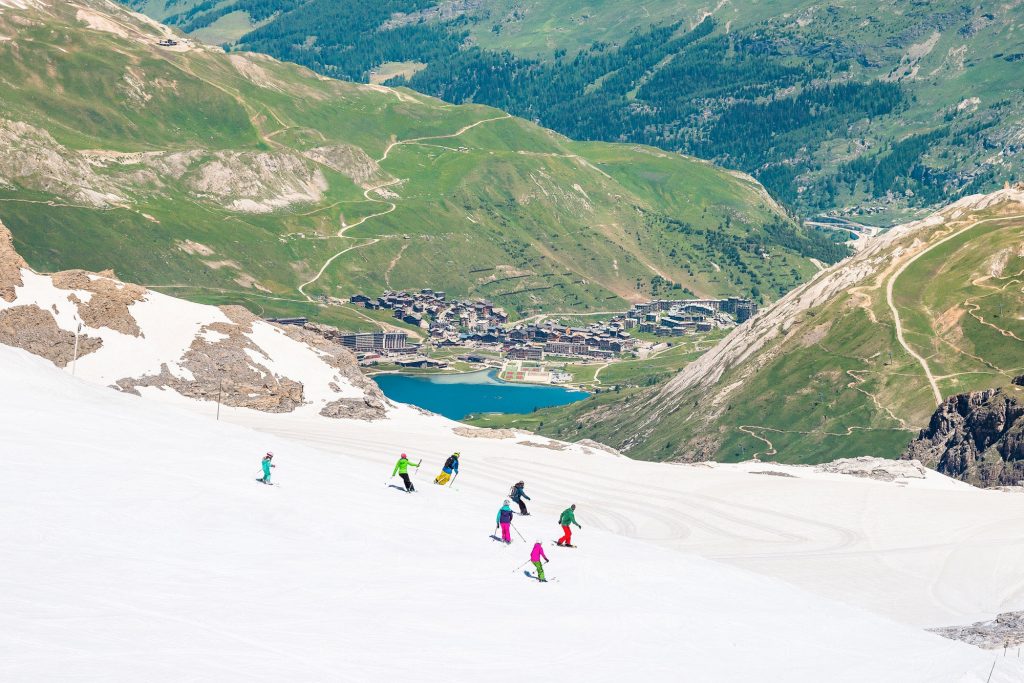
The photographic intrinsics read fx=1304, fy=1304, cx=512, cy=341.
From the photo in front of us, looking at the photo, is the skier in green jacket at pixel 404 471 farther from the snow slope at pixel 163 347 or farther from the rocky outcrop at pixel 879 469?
the rocky outcrop at pixel 879 469

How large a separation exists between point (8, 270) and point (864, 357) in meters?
93.8

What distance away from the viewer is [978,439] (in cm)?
11731

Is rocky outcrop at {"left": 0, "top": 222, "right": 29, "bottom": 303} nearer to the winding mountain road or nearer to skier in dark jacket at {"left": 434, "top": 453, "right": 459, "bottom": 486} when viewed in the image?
skier in dark jacket at {"left": 434, "top": 453, "right": 459, "bottom": 486}

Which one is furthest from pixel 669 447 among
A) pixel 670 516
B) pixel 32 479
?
pixel 32 479

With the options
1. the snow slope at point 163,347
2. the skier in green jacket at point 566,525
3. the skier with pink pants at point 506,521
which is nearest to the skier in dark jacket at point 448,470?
the skier in green jacket at point 566,525

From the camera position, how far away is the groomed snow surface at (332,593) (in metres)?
34.6

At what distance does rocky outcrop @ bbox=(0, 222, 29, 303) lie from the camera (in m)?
106

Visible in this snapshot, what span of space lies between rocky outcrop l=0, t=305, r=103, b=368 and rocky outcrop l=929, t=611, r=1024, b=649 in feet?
244

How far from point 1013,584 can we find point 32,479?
150 ft

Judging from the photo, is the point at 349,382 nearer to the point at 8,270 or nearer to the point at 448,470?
the point at 8,270

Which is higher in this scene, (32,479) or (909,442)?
(909,442)

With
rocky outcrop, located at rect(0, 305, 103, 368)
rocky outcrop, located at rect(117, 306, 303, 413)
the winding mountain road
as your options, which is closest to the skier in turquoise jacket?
rocky outcrop, located at rect(117, 306, 303, 413)

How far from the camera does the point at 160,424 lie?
66.8 metres

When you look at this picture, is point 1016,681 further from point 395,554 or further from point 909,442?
point 909,442
